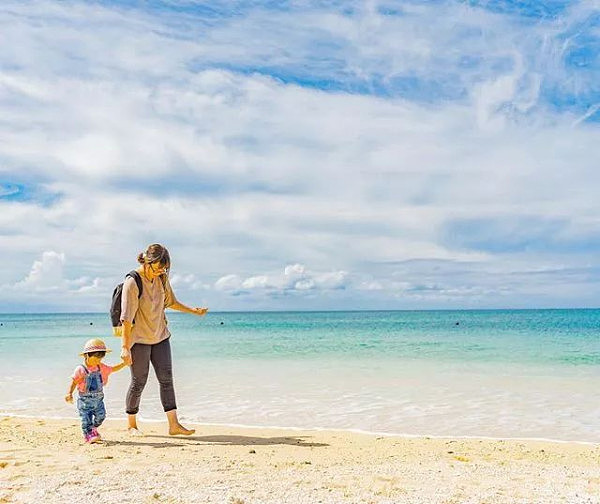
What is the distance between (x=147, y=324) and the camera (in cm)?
663

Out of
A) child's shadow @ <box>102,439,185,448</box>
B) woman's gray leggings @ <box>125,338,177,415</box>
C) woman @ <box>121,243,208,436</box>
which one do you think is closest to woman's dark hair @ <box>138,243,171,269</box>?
woman @ <box>121,243,208,436</box>

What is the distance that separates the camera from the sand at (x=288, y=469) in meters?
4.42

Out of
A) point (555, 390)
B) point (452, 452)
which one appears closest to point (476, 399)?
point (555, 390)

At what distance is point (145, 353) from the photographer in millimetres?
6637

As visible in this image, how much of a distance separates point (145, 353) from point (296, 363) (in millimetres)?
11085

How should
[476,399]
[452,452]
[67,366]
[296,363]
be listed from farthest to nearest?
1. [296,363]
2. [67,366]
3. [476,399]
4. [452,452]

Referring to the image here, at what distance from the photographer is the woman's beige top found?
644 cm

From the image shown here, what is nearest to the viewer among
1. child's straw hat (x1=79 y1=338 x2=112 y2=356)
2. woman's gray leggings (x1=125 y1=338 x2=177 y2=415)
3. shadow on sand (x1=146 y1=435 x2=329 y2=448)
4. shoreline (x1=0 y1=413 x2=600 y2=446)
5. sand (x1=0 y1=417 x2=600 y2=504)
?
sand (x1=0 y1=417 x2=600 y2=504)

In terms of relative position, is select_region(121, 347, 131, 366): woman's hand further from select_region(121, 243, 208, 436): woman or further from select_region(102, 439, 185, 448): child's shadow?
select_region(102, 439, 185, 448): child's shadow

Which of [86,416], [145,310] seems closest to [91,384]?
[86,416]

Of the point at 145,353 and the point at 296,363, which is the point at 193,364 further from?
the point at 145,353

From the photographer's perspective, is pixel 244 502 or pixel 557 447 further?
pixel 557 447

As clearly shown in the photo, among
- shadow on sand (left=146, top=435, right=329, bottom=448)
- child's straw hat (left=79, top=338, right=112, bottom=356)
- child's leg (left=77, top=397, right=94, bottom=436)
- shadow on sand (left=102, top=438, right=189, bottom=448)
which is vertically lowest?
shadow on sand (left=146, top=435, right=329, bottom=448)

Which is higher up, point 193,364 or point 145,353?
point 145,353
